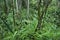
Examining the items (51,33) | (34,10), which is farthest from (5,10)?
(51,33)

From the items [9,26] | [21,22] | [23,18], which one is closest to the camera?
[9,26]

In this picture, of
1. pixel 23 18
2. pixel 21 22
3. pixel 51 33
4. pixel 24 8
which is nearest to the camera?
pixel 51 33

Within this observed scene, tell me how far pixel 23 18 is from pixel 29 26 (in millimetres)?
1468

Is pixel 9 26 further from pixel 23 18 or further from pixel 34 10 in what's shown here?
pixel 34 10

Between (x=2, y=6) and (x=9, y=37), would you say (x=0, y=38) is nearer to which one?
(x=9, y=37)

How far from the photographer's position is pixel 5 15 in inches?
310

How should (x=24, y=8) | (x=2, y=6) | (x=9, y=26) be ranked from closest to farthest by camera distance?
(x=9, y=26) < (x=2, y=6) < (x=24, y=8)

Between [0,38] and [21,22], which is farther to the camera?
[21,22]

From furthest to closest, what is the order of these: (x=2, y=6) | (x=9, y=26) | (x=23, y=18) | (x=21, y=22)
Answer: (x=2, y=6), (x=23, y=18), (x=21, y=22), (x=9, y=26)

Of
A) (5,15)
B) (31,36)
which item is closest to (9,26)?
(31,36)

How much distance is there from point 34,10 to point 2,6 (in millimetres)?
1692

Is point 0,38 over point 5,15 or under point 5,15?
under

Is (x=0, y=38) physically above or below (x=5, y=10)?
below

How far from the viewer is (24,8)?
8.98 m
